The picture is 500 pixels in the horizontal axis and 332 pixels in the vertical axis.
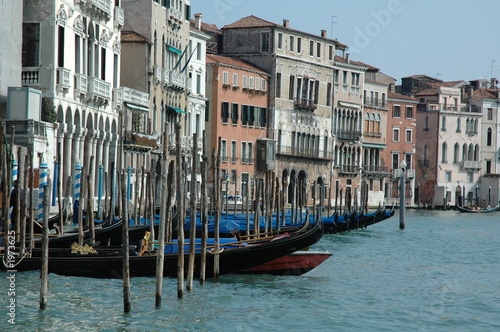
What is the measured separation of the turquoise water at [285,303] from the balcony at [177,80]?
15.7 metres

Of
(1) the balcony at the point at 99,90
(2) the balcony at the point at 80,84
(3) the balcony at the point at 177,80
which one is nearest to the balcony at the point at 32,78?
(2) the balcony at the point at 80,84

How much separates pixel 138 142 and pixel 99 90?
425 centimetres

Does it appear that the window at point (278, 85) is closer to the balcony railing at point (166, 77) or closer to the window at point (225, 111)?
the window at point (225, 111)

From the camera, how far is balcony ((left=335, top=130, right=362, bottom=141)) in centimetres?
4959

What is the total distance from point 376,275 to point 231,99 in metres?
24.7

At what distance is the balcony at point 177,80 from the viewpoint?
33.2 m

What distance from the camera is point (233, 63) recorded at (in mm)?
41500

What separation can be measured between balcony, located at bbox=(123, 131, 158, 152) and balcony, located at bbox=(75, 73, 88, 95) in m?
4.53

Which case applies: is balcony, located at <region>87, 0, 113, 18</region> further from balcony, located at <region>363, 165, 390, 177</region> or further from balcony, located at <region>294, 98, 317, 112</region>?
balcony, located at <region>363, 165, 390, 177</region>

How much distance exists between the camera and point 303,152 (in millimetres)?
46719

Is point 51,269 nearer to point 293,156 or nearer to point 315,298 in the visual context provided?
point 315,298

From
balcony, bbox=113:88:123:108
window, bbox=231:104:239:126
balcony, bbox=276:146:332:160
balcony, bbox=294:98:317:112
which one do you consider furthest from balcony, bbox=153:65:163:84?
balcony, bbox=294:98:317:112

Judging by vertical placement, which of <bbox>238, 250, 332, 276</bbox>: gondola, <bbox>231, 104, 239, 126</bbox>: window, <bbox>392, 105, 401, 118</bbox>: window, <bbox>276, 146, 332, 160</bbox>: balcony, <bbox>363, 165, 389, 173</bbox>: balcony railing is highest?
<bbox>392, 105, 401, 118</bbox>: window

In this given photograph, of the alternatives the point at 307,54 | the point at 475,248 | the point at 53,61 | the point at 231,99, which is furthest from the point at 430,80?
the point at 53,61
